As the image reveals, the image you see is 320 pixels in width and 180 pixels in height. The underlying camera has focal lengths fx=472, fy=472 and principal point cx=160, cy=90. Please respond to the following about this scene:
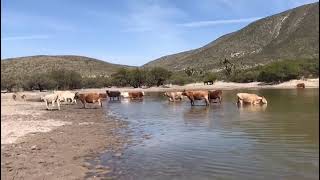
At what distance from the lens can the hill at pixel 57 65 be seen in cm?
11119

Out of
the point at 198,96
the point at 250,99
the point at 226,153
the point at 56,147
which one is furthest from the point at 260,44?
the point at 226,153

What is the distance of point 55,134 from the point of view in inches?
570

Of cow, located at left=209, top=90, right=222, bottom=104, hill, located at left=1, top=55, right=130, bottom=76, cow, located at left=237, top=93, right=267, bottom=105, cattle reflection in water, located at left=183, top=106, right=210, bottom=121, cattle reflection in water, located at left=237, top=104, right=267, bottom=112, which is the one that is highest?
hill, located at left=1, top=55, right=130, bottom=76

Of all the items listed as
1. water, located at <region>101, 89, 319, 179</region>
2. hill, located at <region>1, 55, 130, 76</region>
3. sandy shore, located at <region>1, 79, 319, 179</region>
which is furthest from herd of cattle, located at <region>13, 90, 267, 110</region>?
hill, located at <region>1, 55, 130, 76</region>

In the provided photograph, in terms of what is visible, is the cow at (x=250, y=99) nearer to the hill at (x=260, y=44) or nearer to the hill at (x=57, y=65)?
the hill at (x=260, y=44)

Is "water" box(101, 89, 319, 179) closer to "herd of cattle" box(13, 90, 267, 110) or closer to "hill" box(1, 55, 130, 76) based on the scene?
"herd of cattle" box(13, 90, 267, 110)

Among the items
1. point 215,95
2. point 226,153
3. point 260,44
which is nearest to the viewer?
point 226,153

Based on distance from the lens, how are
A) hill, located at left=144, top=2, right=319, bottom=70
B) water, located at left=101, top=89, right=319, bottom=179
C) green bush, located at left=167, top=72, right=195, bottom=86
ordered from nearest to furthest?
water, located at left=101, top=89, right=319, bottom=179 → green bush, located at left=167, top=72, right=195, bottom=86 → hill, located at left=144, top=2, right=319, bottom=70

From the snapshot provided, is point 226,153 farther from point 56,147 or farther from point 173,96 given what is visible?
point 173,96

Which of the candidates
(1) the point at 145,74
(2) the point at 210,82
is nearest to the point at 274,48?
(2) the point at 210,82

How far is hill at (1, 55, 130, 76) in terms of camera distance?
111 meters

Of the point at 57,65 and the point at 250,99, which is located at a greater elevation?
the point at 57,65

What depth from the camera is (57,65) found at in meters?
118

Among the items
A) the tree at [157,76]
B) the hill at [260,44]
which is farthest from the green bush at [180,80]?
the hill at [260,44]
